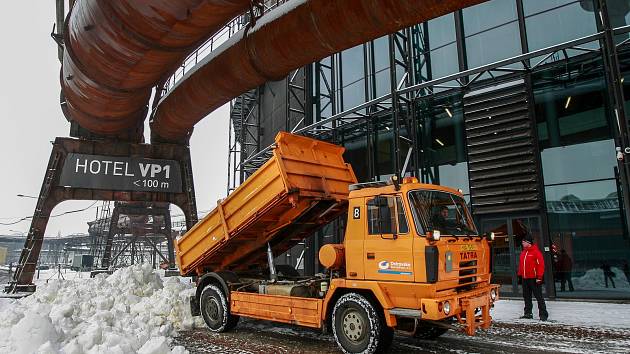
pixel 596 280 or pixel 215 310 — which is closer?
pixel 215 310

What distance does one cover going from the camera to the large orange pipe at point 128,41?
6062mm

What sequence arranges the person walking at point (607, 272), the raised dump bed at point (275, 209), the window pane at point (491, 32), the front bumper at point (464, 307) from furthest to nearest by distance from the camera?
the window pane at point (491, 32), the person walking at point (607, 272), the raised dump bed at point (275, 209), the front bumper at point (464, 307)

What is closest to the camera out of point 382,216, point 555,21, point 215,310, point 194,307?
point 382,216

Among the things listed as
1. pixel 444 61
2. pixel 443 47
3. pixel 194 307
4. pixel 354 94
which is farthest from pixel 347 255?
pixel 354 94

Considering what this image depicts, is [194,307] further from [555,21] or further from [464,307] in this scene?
[555,21]

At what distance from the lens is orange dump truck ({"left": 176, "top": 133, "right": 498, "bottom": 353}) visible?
225 inches

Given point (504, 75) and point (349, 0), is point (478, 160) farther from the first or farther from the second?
point (349, 0)

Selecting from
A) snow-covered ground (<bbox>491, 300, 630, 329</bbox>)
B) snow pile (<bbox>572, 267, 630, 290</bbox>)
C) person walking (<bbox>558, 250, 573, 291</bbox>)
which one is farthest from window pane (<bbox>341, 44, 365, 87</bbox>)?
snow pile (<bbox>572, 267, 630, 290</bbox>)

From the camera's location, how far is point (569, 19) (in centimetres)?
1204

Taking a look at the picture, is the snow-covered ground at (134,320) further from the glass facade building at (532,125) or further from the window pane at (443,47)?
the window pane at (443,47)

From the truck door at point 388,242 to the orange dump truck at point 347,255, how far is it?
1 cm

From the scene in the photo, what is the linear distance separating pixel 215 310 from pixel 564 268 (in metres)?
9.67

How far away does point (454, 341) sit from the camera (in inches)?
274

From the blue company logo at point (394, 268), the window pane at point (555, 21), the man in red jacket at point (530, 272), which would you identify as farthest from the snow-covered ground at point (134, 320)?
the window pane at point (555, 21)
